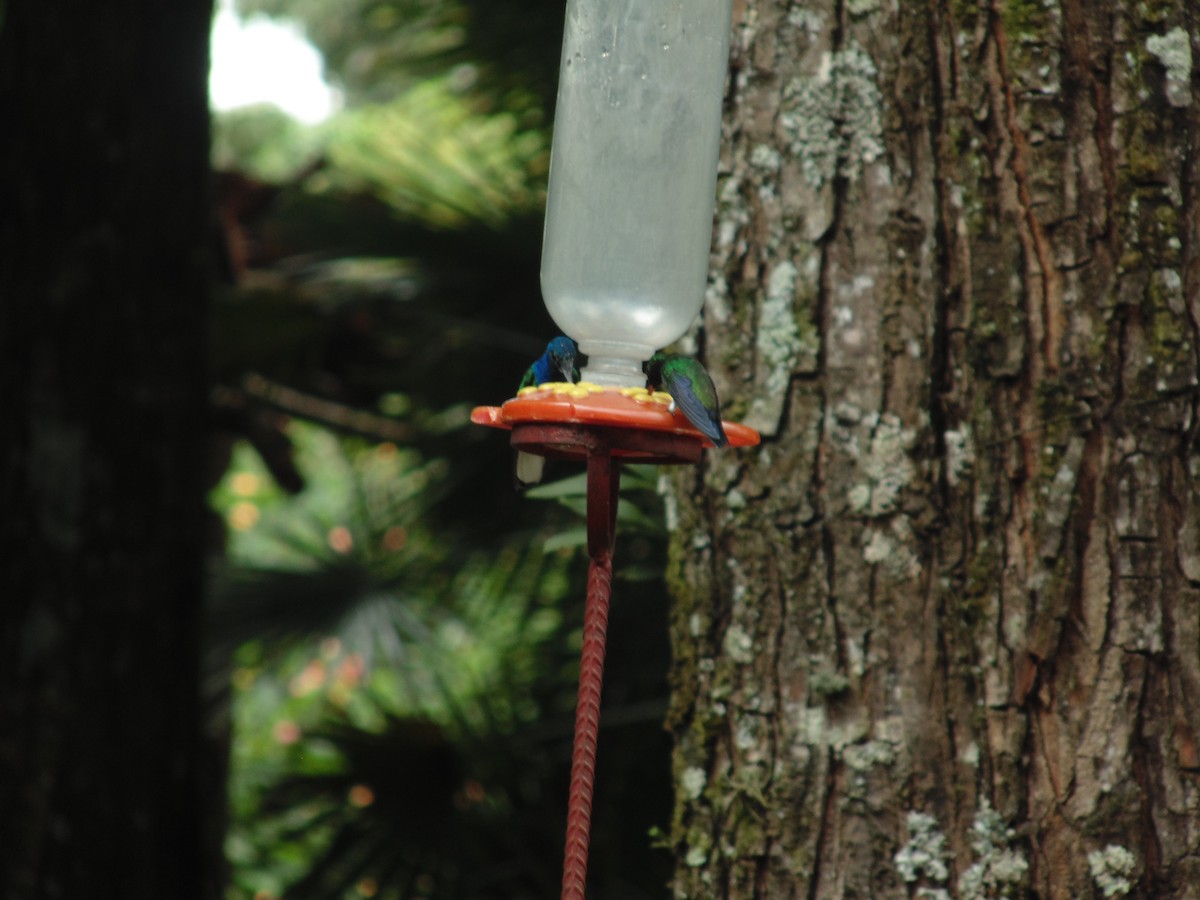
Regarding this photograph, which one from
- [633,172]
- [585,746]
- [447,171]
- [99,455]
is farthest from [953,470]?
[447,171]

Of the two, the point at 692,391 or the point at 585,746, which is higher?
the point at 692,391

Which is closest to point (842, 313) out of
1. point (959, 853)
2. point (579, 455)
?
point (579, 455)

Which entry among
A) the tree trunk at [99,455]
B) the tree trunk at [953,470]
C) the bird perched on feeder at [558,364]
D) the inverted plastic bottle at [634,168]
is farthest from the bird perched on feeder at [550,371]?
the tree trunk at [99,455]

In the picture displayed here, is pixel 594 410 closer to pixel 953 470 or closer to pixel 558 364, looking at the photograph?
pixel 558 364

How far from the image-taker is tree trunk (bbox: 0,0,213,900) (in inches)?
120

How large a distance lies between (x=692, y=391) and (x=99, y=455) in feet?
8.28

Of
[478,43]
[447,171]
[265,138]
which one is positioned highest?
[265,138]

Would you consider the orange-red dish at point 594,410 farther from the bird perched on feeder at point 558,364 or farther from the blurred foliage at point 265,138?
the blurred foliage at point 265,138

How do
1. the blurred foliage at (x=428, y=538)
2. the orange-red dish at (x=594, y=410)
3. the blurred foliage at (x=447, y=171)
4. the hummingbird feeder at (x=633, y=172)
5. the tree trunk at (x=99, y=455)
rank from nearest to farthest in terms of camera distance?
the orange-red dish at (x=594, y=410) → the hummingbird feeder at (x=633, y=172) → the tree trunk at (x=99, y=455) → the blurred foliage at (x=428, y=538) → the blurred foliage at (x=447, y=171)

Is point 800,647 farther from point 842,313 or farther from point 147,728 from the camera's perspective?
point 147,728

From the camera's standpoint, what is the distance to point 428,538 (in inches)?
164

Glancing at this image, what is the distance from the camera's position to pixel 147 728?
3193 millimetres

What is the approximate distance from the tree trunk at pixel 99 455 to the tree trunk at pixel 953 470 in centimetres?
207

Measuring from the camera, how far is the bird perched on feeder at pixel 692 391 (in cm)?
103
